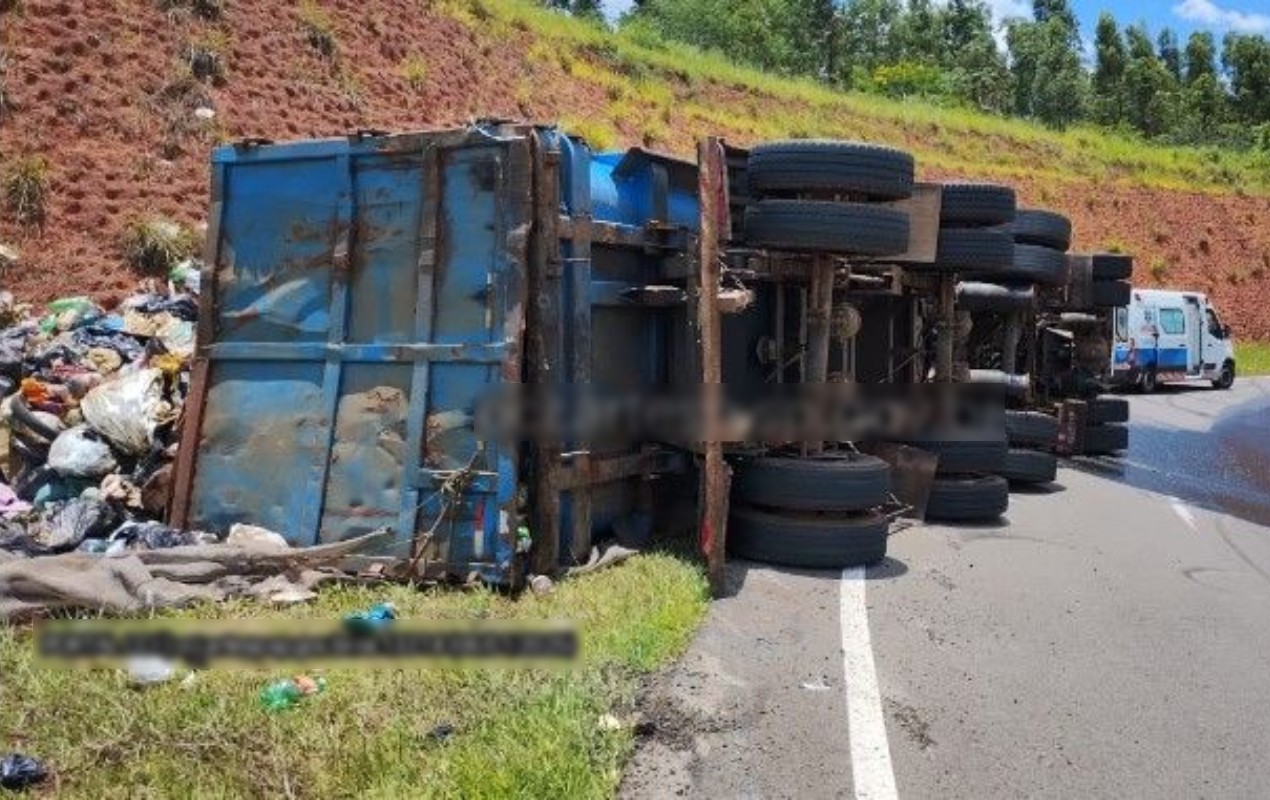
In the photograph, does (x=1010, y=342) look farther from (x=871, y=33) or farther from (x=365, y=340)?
(x=871, y=33)

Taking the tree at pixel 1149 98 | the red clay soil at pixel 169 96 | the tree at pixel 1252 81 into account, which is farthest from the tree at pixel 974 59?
the red clay soil at pixel 169 96

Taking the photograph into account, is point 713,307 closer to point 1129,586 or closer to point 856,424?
point 856,424

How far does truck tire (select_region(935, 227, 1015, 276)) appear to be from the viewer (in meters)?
9.92

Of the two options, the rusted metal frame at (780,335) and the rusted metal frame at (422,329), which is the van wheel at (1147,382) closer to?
the rusted metal frame at (780,335)

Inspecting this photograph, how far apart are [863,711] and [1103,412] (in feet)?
34.7

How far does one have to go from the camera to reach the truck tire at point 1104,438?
45.7 ft

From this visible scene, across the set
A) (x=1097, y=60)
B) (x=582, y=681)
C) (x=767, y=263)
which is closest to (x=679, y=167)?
(x=767, y=263)

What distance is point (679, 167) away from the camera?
25.6 feet

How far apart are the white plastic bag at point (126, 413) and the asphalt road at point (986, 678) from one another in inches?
150

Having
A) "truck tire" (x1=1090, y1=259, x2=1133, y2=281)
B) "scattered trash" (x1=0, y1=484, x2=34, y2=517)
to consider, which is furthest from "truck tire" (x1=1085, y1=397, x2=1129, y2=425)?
"scattered trash" (x1=0, y1=484, x2=34, y2=517)

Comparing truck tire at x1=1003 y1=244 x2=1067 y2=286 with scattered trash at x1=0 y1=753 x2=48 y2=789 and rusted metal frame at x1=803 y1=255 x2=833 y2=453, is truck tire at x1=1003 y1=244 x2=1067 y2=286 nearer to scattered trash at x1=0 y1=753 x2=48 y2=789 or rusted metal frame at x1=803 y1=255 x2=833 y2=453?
rusted metal frame at x1=803 y1=255 x2=833 y2=453

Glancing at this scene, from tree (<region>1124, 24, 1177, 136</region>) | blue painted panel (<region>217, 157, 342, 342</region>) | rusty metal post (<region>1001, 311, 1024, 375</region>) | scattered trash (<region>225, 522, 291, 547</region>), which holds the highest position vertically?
tree (<region>1124, 24, 1177, 136</region>)

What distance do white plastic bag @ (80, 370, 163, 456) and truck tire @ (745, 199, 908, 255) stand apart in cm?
405

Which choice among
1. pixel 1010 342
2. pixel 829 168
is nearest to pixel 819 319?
pixel 829 168
